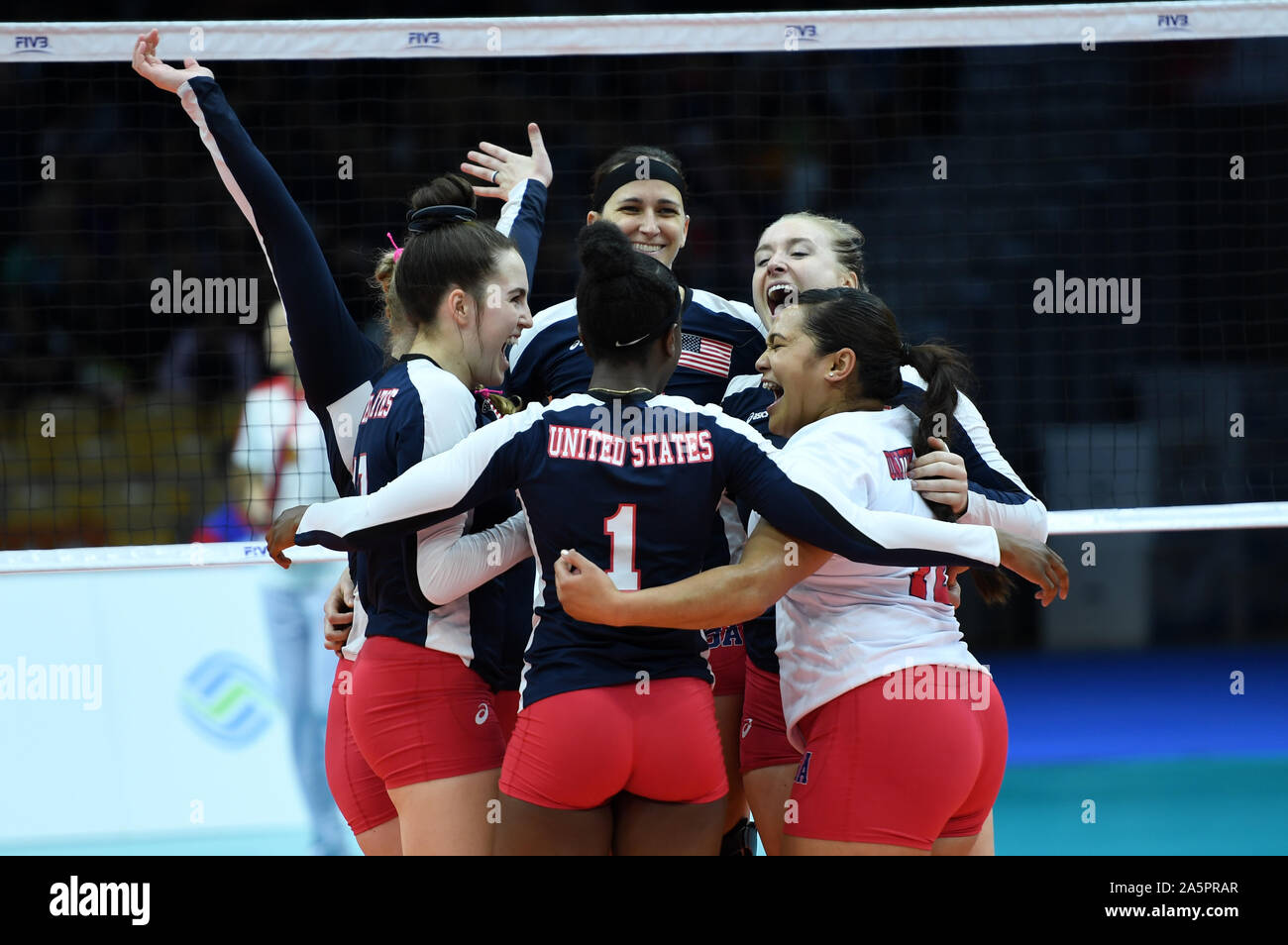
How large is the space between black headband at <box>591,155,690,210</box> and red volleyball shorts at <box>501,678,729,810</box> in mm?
1739

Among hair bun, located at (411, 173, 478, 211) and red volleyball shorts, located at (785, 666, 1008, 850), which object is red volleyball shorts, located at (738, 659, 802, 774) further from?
hair bun, located at (411, 173, 478, 211)

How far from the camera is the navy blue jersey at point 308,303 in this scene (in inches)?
116

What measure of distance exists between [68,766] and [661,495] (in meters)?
3.90

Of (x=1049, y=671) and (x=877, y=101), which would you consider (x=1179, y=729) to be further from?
(x=877, y=101)

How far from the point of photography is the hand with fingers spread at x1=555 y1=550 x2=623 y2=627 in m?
2.46

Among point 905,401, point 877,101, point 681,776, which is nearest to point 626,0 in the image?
point 877,101

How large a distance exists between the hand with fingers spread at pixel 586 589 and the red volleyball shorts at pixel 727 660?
105 cm

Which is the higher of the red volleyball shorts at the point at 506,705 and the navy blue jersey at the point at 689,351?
the navy blue jersey at the point at 689,351

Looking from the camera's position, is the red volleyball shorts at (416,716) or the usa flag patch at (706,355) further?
the usa flag patch at (706,355)

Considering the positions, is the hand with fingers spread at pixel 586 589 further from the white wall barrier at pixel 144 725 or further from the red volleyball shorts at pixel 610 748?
the white wall barrier at pixel 144 725

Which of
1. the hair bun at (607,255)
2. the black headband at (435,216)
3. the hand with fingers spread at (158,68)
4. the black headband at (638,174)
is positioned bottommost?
the hair bun at (607,255)

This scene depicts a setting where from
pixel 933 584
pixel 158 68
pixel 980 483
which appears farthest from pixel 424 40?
pixel 933 584

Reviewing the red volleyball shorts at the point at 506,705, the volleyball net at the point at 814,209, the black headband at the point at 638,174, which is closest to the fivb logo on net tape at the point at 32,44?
the black headband at the point at 638,174

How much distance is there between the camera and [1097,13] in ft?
16.4
